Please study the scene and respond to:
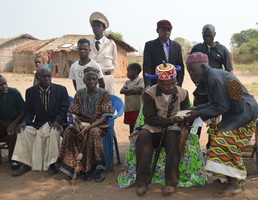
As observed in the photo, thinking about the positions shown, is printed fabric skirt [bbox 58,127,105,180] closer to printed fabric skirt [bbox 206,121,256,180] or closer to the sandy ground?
the sandy ground

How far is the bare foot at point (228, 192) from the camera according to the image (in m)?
3.66

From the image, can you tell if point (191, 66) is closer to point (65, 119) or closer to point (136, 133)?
point (136, 133)

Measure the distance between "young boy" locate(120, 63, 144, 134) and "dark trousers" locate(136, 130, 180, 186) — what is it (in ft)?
4.28

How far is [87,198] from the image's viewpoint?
3.75 metres

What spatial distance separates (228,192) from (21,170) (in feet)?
9.01

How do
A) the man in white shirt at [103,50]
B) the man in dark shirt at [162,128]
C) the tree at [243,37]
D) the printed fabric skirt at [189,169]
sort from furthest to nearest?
the tree at [243,37], the man in white shirt at [103,50], the printed fabric skirt at [189,169], the man in dark shirt at [162,128]

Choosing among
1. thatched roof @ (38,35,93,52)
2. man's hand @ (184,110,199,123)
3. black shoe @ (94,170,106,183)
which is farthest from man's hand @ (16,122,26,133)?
thatched roof @ (38,35,93,52)

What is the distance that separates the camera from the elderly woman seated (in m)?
4.37

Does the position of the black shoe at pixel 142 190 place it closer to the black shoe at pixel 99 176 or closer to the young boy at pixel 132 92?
the black shoe at pixel 99 176

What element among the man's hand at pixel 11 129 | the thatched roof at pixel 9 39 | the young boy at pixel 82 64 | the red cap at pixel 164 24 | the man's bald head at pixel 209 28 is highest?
the thatched roof at pixel 9 39

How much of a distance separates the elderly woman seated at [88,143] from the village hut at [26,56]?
23920mm

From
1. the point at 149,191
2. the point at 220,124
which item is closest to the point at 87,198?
the point at 149,191

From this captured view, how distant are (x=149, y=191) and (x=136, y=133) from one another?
0.71m

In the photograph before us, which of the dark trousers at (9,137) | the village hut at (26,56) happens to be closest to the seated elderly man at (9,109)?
the dark trousers at (9,137)
